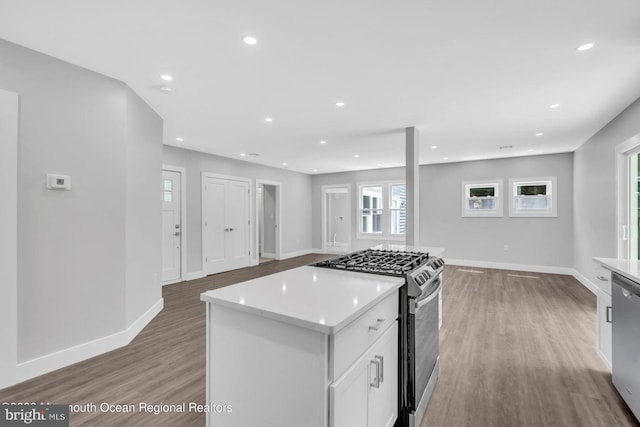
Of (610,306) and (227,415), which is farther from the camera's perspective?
(610,306)

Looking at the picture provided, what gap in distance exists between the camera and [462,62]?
244 cm

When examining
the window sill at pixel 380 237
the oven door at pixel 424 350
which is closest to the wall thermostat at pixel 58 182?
the oven door at pixel 424 350

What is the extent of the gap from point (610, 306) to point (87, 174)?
4327 mm

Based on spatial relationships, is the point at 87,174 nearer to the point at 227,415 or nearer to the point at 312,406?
the point at 227,415

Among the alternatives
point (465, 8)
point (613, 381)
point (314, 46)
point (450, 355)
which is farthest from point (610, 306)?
point (314, 46)

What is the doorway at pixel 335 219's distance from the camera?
8820 mm

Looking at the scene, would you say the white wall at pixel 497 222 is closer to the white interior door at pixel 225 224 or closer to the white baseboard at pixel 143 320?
the white interior door at pixel 225 224

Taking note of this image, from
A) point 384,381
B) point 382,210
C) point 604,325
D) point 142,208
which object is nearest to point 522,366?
point 604,325

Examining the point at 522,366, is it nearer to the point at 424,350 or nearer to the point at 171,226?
the point at 424,350

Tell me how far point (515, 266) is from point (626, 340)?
205 inches

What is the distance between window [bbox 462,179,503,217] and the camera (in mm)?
6691

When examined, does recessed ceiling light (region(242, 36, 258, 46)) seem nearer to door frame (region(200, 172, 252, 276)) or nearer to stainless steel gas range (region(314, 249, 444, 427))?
stainless steel gas range (region(314, 249, 444, 427))

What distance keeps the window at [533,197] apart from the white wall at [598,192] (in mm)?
429

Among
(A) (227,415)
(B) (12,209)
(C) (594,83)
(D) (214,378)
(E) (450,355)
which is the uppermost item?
(C) (594,83)
